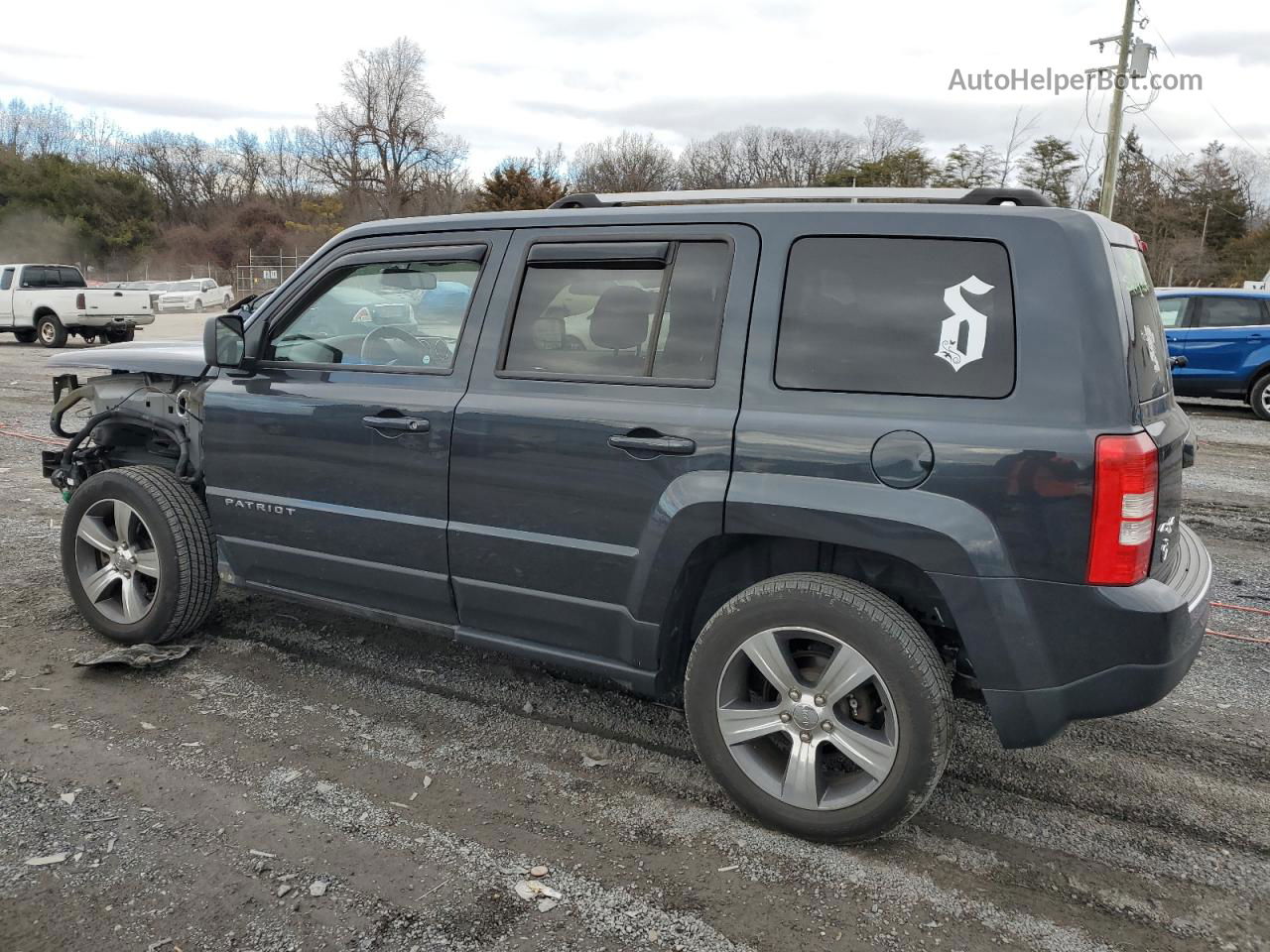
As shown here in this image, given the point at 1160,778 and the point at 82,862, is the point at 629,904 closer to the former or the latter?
the point at 82,862

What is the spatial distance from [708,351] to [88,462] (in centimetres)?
340

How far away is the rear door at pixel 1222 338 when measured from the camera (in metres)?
12.9

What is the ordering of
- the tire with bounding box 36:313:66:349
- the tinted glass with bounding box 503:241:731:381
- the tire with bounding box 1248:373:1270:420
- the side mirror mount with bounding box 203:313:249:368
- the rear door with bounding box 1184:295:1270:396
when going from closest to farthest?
the tinted glass with bounding box 503:241:731:381 < the side mirror mount with bounding box 203:313:249:368 < the tire with bounding box 1248:373:1270:420 < the rear door with bounding box 1184:295:1270:396 < the tire with bounding box 36:313:66:349

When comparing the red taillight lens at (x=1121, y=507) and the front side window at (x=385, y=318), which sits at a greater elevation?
the front side window at (x=385, y=318)

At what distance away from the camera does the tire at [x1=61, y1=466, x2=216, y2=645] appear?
4137 mm

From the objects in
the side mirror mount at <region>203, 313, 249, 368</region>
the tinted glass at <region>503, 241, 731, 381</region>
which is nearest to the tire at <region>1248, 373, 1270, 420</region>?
the tinted glass at <region>503, 241, 731, 381</region>

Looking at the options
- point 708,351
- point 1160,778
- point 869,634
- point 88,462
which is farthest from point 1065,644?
point 88,462

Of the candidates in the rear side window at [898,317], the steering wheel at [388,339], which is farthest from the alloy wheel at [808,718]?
the steering wheel at [388,339]

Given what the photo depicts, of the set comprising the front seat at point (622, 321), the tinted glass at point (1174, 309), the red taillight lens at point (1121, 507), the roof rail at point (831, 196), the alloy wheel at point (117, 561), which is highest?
the tinted glass at point (1174, 309)

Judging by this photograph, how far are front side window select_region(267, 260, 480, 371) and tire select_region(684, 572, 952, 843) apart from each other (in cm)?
152

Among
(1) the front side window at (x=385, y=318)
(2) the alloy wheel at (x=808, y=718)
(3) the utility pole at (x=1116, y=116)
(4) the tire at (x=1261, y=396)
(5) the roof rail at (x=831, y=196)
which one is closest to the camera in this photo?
(2) the alloy wheel at (x=808, y=718)

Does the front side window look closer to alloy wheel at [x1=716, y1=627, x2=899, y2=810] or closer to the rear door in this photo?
alloy wheel at [x1=716, y1=627, x2=899, y2=810]

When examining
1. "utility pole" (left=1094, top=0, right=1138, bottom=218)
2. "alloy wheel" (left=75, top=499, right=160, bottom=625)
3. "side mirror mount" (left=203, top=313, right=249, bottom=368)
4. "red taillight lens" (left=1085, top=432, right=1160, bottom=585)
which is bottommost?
"alloy wheel" (left=75, top=499, right=160, bottom=625)

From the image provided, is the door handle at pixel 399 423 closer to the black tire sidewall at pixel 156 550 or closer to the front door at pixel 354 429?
the front door at pixel 354 429
